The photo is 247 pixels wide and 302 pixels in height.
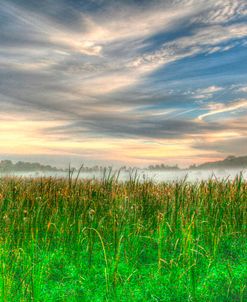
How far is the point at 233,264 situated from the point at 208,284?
1122mm

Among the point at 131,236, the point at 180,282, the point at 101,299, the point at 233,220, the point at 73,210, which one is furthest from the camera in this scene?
the point at 233,220

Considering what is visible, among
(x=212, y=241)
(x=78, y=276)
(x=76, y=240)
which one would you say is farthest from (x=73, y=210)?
(x=212, y=241)

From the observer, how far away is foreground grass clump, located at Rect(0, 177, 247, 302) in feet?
17.0

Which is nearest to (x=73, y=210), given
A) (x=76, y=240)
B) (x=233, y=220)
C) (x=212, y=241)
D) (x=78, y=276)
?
(x=76, y=240)

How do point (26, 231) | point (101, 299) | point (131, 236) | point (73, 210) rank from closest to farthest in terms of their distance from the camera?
point (101, 299) < point (26, 231) < point (131, 236) < point (73, 210)

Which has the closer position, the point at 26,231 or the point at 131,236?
the point at 26,231

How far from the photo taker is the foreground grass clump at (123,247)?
5188 mm

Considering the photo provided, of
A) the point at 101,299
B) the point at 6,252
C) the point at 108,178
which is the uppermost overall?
the point at 108,178

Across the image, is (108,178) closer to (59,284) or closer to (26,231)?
(26,231)

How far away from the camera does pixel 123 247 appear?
6715 mm

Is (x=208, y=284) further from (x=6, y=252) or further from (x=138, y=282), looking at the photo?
(x=6, y=252)

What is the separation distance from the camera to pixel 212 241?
21.7 feet

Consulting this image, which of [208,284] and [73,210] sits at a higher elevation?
[73,210]

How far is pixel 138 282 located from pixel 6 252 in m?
1.79
